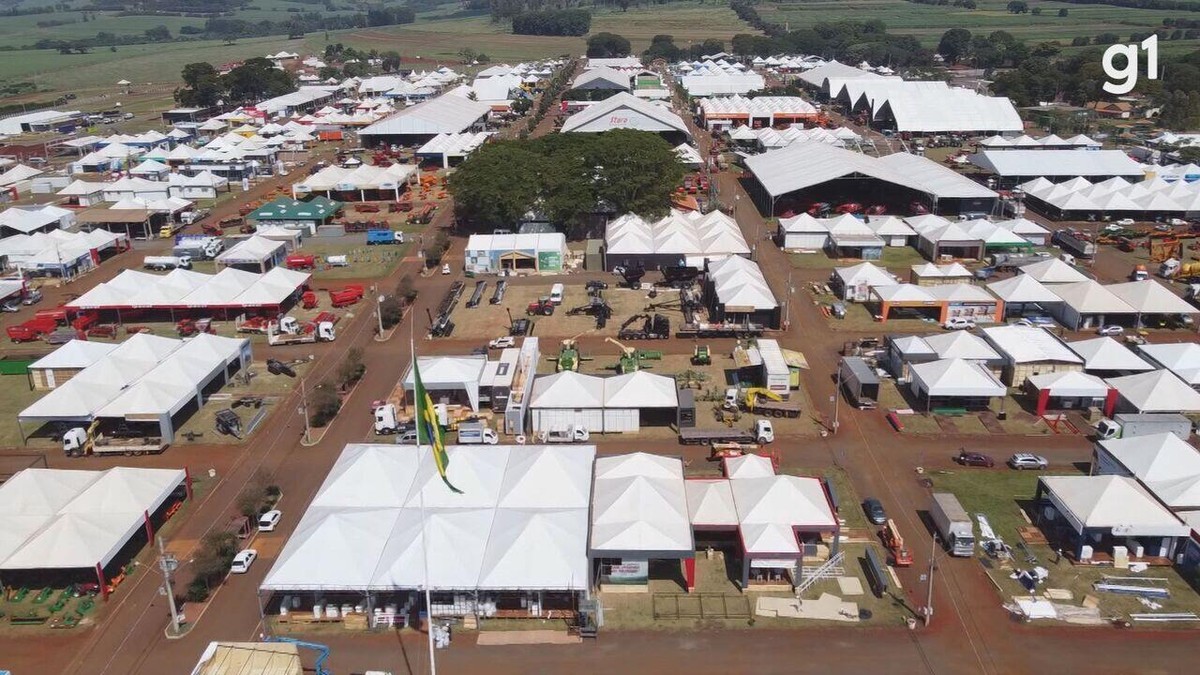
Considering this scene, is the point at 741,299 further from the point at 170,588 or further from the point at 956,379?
the point at 170,588

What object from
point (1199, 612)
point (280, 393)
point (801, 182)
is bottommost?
point (1199, 612)

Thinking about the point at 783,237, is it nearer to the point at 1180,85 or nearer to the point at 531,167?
the point at 531,167

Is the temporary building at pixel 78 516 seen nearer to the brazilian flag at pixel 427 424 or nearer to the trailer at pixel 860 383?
the brazilian flag at pixel 427 424

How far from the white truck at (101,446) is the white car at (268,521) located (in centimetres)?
738

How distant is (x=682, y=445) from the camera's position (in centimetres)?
3006

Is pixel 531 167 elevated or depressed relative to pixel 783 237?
elevated

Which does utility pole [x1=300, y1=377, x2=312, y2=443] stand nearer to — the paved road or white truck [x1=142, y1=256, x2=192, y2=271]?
the paved road

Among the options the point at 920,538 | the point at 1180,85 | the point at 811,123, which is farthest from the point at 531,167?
the point at 1180,85

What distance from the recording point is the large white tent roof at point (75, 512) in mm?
22453

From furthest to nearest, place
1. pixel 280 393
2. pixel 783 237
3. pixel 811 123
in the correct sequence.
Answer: pixel 811 123, pixel 783 237, pixel 280 393

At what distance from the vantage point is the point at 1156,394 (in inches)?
1211

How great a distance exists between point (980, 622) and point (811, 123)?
8485 centimetres

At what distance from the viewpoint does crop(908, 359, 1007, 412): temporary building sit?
3170cm

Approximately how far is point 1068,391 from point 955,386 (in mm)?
4264
